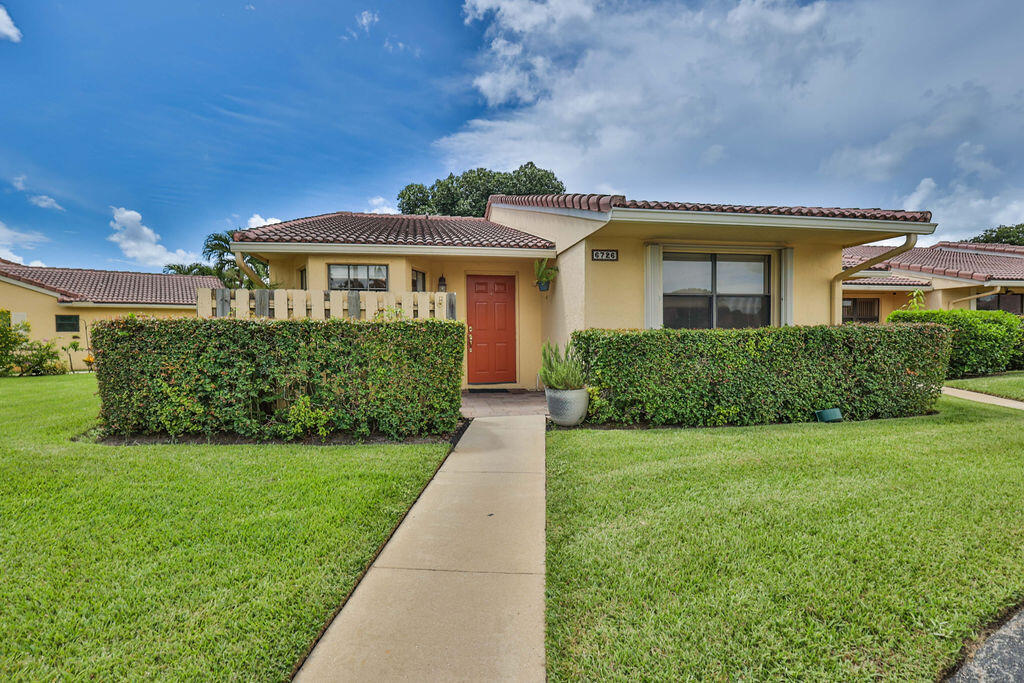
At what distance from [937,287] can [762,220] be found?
15.0 m

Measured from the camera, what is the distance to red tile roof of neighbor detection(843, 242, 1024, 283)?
15250 millimetres

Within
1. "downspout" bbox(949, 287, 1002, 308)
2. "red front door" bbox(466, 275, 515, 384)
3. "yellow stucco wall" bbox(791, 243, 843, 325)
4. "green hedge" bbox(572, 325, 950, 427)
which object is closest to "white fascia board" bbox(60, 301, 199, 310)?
"red front door" bbox(466, 275, 515, 384)

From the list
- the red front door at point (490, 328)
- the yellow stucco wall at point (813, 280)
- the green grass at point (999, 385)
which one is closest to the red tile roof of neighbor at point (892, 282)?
the green grass at point (999, 385)

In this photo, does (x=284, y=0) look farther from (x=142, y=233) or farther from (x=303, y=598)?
(x=142, y=233)

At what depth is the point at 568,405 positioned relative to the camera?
6.04 meters

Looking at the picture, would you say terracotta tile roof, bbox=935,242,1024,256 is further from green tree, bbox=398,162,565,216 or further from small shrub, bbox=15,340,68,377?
small shrub, bbox=15,340,68,377

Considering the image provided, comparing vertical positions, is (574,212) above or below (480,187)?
below

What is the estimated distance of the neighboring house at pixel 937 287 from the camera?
594 inches

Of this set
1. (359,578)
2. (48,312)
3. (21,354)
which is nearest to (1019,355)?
(359,578)

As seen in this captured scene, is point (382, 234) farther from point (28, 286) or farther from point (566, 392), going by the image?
point (28, 286)

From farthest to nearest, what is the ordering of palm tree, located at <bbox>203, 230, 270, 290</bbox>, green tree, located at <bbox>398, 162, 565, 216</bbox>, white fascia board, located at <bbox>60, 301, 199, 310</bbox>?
green tree, located at <bbox>398, 162, 565, 216</bbox>, white fascia board, located at <bbox>60, 301, 199, 310</bbox>, palm tree, located at <bbox>203, 230, 270, 290</bbox>

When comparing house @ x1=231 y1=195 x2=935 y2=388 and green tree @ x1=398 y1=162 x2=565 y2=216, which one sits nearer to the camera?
house @ x1=231 y1=195 x2=935 y2=388

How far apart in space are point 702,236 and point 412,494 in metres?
6.10

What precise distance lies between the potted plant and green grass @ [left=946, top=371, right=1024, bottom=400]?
7581 mm
